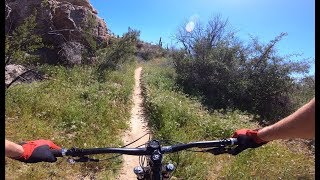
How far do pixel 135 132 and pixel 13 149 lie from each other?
919 cm

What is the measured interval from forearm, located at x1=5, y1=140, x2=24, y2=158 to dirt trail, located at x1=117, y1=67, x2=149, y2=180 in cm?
551

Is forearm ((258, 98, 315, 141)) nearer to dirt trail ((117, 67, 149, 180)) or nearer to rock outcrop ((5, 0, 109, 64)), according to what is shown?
dirt trail ((117, 67, 149, 180))

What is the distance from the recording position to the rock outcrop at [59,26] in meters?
19.2

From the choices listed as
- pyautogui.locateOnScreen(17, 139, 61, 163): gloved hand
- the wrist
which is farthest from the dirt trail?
the wrist

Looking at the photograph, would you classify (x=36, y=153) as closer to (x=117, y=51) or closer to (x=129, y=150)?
(x=129, y=150)

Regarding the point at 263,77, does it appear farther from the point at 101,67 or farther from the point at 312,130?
the point at 312,130

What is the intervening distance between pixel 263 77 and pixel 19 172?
55.2 feet

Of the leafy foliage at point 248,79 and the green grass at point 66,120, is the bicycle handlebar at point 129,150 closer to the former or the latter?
the green grass at point 66,120

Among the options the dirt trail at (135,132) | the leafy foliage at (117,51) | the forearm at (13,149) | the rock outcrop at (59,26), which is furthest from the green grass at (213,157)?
the rock outcrop at (59,26)

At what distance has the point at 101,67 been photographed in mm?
20109

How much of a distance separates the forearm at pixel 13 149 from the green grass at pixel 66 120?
493 centimetres

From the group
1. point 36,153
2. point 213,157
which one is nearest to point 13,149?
point 36,153

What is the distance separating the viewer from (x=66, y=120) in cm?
1025

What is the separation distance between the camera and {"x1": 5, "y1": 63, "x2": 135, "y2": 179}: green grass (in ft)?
24.1
